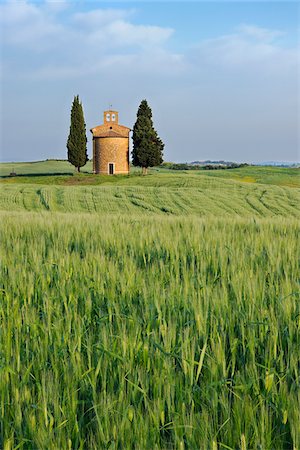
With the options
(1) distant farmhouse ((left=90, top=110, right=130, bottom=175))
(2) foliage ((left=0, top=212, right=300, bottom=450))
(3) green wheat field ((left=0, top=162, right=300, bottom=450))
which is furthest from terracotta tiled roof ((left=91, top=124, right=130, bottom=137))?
(2) foliage ((left=0, top=212, right=300, bottom=450))

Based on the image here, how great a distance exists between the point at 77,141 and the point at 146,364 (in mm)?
45489

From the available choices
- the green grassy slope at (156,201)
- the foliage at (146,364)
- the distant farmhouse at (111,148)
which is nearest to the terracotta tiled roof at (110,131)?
the distant farmhouse at (111,148)

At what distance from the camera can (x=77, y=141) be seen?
46156 millimetres

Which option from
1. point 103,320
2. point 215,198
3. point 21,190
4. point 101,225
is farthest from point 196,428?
point 21,190

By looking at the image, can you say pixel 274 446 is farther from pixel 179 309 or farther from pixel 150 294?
pixel 150 294

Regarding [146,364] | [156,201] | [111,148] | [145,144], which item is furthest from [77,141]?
[146,364]

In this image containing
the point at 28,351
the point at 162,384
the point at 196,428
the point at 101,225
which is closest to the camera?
the point at 196,428

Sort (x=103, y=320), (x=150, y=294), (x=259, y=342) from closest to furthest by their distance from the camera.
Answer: (x=259, y=342) → (x=103, y=320) → (x=150, y=294)

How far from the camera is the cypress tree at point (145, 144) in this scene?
45281 mm

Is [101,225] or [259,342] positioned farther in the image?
[101,225]

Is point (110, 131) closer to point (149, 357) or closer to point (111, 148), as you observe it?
point (111, 148)

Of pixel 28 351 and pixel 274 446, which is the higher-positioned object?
pixel 28 351

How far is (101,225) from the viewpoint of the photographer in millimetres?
6035

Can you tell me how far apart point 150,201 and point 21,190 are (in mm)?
6537
